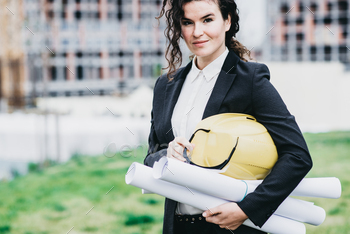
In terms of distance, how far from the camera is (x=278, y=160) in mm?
1143

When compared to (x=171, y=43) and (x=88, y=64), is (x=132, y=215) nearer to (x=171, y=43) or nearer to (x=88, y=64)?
(x=171, y=43)

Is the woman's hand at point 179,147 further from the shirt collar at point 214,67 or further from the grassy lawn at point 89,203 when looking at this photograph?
the grassy lawn at point 89,203

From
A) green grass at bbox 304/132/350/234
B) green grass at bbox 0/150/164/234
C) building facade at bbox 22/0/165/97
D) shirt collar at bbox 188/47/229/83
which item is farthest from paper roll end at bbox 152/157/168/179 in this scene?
building facade at bbox 22/0/165/97

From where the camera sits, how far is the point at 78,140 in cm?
791

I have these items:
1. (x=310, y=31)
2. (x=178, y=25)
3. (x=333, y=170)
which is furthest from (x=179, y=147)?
(x=310, y=31)

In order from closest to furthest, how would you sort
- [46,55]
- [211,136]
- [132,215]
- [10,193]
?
[211,136] → [132,215] → [10,193] → [46,55]

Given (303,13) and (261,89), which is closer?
(261,89)

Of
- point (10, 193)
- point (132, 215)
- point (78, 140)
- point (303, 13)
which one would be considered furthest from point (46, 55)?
point (303, 13)

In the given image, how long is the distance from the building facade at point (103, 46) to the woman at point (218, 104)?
27404mm

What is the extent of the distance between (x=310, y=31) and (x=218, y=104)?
3698 cm

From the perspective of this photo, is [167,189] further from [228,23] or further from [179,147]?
[228,23]

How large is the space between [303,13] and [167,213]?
3715 cm

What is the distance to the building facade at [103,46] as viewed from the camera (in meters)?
28.8

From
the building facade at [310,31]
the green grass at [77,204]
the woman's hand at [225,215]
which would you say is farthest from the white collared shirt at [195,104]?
the building facade at [310,31]
